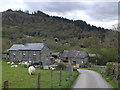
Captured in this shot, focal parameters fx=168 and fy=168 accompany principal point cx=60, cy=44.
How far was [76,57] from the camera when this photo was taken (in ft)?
205

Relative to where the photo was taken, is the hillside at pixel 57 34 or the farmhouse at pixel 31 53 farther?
the hillside at pixel 57 34

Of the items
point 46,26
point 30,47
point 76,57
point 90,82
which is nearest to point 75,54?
point 76,57

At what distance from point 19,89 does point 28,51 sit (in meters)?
40.0

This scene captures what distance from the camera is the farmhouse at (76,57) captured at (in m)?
61.6

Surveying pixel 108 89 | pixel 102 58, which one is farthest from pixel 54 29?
pixel 108 89

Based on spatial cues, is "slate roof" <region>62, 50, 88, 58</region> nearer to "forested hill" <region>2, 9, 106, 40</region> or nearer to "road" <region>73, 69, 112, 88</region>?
"road" <region>73, 69, 112, 88</region>

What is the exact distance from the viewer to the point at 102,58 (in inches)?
2233

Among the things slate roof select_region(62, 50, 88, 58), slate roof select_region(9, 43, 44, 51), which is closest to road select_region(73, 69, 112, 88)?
slate roof select_region(9, 43, 44, 51)

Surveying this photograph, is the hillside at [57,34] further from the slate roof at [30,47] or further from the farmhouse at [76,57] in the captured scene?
the slate roof at [30,47]

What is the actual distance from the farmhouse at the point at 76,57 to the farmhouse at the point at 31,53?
12.3m

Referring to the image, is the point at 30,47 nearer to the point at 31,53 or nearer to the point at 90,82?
the point at 31,53

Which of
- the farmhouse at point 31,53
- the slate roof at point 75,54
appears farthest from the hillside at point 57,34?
the farmhouse at point 31,53

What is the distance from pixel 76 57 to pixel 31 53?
18.7 metres

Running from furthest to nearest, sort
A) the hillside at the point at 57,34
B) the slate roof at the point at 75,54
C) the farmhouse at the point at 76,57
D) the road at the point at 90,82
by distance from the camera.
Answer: the hillside at the point at 57,34
the slate roof at the point at 75,54
the farmhouse at the point at 76,57
the road at the point at 90,82
